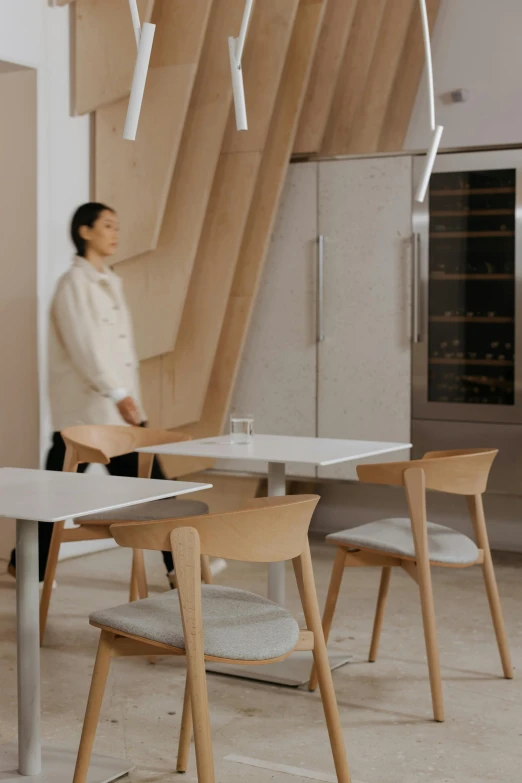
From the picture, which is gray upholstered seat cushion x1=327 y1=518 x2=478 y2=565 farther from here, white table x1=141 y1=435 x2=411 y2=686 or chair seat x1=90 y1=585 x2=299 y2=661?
chair seat x1=90 y1=585 x2=299 y2=661

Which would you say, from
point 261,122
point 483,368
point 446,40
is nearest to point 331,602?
point 483,368

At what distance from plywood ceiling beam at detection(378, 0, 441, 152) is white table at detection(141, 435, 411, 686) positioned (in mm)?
2940

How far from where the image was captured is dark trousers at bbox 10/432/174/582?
182 inches

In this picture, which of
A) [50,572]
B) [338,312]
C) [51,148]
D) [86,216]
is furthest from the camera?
[338,312]

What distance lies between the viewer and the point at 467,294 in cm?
569

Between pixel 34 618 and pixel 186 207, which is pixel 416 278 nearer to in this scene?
pixel 186 207

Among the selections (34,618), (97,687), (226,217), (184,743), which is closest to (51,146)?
(226,217)

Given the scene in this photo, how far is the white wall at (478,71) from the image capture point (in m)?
6.27

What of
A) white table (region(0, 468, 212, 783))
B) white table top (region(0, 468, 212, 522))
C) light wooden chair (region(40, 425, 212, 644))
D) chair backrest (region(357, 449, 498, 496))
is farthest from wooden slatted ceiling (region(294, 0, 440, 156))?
white table (region(0, 468, 212, 783))

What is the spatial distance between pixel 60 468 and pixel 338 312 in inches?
72.8

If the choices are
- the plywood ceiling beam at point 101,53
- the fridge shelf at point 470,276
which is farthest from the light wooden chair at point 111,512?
the fridge shelf at point 470,276

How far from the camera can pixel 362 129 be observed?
632 centimetres

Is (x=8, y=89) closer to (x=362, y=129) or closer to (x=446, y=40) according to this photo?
(x=362, y=129)

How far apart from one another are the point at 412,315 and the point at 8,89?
2.30 metres
